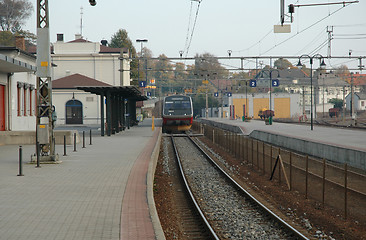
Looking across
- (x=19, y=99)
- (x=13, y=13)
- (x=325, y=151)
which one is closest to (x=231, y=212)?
(x=325, y=151)

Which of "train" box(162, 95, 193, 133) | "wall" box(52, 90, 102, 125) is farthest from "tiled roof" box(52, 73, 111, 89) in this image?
"train" box(162, 95, 193, 133)

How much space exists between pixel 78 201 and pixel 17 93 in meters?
21.3

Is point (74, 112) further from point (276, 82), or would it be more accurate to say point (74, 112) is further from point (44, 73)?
point (44, 73)

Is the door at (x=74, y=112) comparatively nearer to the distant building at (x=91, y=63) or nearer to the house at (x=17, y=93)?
the distant building at (x=91, y=63)

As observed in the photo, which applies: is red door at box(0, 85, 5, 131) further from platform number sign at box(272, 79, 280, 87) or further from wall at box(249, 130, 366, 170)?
platform number sign at box(272, 79, 280, 87)

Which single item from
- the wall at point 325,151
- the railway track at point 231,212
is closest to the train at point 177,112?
the wall at point 325,151

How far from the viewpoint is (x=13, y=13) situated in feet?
292

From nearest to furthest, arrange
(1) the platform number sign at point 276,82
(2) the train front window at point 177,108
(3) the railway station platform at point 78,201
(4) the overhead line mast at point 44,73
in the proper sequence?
(3) the railway station platform at point 78,201 → (4) the overhead line mast at point 44,73 → (2) the train front window at point 177,108 → (1) the platform number sign at point 276,82

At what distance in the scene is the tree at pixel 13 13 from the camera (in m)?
88.0

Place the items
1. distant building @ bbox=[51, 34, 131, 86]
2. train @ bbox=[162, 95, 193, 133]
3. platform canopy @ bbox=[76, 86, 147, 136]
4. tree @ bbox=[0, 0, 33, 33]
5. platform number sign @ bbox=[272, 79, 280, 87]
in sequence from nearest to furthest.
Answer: platform canopy @ bbox=[76, 86, 147, 136]
train @ bbox=[162, 95, 193, 133]
platform number sign @ bbox=[272, 79, 280, 87]
distant building @ bbox=[51, 34, 131, 86]
tree @ bbox=[0, 0, 33, 33]

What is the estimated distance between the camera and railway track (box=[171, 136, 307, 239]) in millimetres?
8961

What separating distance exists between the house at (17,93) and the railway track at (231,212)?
11872mm

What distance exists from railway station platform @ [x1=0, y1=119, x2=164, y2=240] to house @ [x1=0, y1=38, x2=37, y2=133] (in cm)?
Result: 1022

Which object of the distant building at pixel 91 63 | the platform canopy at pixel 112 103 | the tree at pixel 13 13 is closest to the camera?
the platform canopy at pixel 112 103
